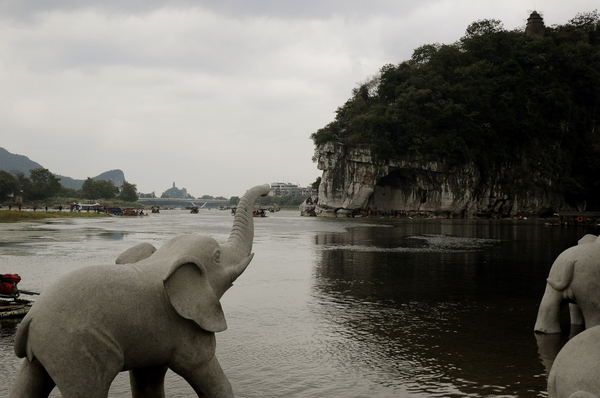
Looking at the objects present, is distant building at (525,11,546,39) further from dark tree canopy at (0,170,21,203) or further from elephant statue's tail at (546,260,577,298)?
dark tree canopy at (0,170,21,203)

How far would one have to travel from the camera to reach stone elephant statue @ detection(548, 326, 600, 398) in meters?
3.20

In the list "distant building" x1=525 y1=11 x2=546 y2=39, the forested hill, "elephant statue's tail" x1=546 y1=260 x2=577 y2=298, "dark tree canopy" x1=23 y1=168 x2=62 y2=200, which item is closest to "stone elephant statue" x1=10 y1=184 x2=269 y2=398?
"elephant statue's tail" x1=546 y1=260 x2=577 y2=298

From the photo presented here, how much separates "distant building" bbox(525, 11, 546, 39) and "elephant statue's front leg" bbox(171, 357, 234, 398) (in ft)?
286

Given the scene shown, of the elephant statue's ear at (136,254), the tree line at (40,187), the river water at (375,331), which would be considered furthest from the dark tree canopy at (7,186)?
the elephant statue's ear at (136,254)

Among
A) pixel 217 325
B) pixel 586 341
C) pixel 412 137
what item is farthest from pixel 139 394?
pixel 412 137

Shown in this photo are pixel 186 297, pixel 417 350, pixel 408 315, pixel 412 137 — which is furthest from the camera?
pixel 412 137

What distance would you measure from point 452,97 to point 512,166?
12.5 m

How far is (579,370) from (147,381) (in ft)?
10.4

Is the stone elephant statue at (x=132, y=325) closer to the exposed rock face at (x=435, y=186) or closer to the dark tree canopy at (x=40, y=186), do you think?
the exposed rock face at (x=435, y=186)

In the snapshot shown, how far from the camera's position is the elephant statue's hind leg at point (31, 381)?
11.3ft

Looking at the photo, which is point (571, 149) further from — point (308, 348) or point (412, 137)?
point (308, 348)

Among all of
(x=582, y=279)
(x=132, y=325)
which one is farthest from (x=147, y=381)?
(x=582, y=279)

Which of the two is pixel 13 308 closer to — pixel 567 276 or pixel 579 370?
pixel 579 370

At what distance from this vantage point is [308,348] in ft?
23.9
